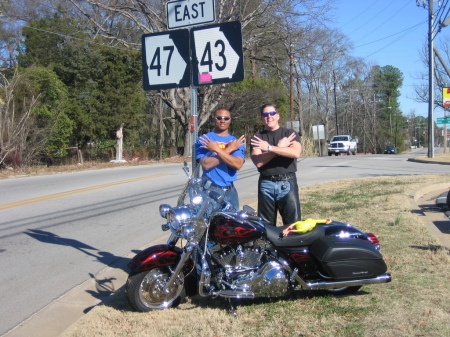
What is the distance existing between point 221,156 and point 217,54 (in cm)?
119

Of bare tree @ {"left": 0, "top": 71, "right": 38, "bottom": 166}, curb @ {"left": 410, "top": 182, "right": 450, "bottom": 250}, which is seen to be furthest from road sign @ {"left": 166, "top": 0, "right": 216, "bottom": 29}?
bare tree @ {"left": 0, "top": 71, "right": 38, "bottom": 166}

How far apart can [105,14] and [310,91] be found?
32195mm

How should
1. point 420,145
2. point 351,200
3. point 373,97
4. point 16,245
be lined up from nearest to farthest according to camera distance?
point 16,245 < point 351,200 < point 373,97 < point 420,145

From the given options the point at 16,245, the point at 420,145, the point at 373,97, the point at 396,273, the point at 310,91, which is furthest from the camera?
the point at 420,145

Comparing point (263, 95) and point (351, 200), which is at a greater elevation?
point (263, 95)

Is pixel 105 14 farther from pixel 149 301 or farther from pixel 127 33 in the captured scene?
pixel 149 301

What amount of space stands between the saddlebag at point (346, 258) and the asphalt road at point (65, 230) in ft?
9.63

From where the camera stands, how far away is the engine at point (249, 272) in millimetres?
4219

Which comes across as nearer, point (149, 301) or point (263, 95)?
point (149, 301)

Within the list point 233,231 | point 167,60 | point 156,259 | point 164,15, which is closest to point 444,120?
point 164,15

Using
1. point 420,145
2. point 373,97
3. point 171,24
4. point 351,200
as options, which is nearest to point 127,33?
point 351,200

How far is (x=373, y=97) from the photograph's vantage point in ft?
252

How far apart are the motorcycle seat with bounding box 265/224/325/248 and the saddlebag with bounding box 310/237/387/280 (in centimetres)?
6

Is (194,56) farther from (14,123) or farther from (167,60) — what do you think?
(14,123)
